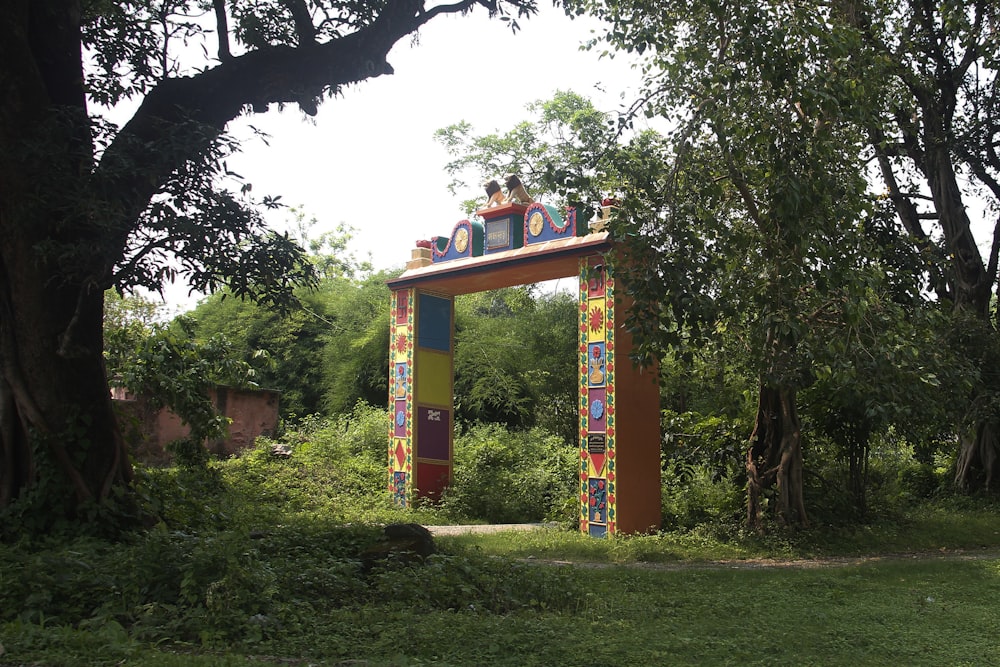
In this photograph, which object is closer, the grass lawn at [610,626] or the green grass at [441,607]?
the grass lawn at [610,626]

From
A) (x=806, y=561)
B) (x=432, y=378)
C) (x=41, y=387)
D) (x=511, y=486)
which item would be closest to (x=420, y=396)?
(x=432, y=378)

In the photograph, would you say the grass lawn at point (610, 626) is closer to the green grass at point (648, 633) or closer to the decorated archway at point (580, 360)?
the green grass at point (648, 633)

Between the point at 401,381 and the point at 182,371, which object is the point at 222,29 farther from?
the point at 401,381

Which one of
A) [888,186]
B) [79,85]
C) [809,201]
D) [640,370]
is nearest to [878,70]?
[809,201]

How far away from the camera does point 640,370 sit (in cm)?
1101

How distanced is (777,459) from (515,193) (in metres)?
4.83

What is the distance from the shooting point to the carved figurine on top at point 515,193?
1262 centimetres

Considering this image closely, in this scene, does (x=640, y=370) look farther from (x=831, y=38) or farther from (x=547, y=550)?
(x=831, y=38)

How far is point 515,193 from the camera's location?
12.8 m

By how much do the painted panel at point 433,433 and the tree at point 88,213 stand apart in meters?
5.98

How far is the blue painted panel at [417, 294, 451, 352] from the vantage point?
45.3 ft

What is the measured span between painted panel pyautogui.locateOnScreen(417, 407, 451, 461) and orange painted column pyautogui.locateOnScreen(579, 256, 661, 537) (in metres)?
3.13

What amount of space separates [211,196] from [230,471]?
8212mm

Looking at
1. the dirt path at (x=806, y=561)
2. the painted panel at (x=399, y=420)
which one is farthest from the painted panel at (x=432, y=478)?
the dirt path at (x=806, y=561)
